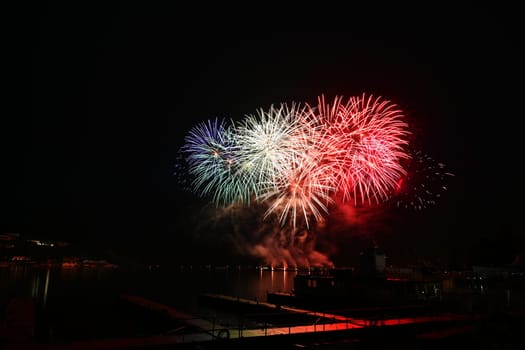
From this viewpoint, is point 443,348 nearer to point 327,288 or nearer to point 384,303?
point 384,303

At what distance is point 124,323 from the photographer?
3966cm

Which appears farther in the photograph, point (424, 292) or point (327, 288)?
point (327, 288)

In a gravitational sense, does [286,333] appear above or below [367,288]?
below

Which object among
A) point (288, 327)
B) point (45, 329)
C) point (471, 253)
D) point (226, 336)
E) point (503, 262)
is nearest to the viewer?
point (226, 336)

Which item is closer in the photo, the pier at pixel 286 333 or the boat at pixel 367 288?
the pier at pixel 286 333

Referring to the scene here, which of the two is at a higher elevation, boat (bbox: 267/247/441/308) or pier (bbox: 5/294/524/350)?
boat (bbox: 267/247/441/308)

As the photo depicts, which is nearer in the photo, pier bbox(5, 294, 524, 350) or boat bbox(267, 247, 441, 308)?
pier bbox(5, 294, 524, 350)

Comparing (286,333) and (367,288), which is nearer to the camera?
(286,333)

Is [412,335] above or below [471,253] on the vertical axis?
below

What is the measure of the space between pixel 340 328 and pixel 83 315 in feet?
103

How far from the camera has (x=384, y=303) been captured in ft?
124

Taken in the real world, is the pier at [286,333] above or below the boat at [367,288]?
below

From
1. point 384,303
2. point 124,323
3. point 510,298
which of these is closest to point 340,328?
point 384,303

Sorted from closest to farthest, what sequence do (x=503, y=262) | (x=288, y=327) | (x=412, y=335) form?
(x=288, y=327) < (x=412, y=335) < (x=503, y=262)
